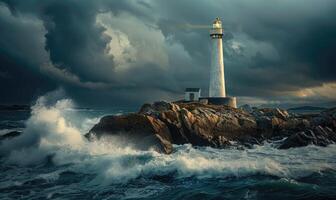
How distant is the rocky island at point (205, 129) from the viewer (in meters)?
19.3

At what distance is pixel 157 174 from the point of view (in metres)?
12.8

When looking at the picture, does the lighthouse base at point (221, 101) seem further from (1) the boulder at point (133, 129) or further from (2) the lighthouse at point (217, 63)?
(1) the boulder at point (133, 129)

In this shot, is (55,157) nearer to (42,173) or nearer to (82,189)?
(42,173)

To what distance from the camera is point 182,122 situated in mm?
21156

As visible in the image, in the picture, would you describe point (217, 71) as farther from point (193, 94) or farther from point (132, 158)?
point (132, 158)

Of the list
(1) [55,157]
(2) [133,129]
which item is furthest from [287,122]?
(1) [55,157]

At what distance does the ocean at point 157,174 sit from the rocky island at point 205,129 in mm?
1082

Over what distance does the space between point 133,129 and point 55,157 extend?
455cm

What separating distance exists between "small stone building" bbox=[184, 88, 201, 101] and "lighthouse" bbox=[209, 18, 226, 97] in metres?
2.78

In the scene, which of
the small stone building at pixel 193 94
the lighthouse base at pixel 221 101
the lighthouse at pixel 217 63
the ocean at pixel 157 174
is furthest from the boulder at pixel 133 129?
the small stone building at pixel 193 94

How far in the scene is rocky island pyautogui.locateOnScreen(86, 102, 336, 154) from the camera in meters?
19.3

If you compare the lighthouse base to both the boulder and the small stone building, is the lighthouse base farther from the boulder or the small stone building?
the boulder

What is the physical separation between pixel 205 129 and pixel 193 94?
51.4 ft

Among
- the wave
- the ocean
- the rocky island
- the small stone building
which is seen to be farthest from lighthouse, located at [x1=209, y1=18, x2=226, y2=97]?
the ocean
